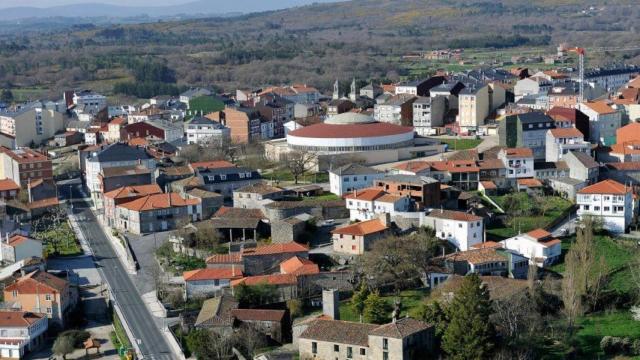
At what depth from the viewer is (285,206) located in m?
28.1

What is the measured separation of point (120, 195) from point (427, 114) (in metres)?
16.2

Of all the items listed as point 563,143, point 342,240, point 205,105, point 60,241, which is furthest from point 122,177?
point 205,105

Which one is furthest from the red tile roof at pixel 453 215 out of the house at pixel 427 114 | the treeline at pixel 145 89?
the treeline at pixel 145 89

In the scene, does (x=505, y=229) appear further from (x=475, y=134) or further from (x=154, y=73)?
(x=154, y=73)

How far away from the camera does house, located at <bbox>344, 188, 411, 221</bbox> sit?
27.0 meters

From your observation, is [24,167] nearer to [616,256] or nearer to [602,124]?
[602,124]

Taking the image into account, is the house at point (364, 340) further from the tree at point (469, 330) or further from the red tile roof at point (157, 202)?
the red tile roof at point (157, 202)

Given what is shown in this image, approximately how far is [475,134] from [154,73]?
38518 mm

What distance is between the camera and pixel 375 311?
20.8 m

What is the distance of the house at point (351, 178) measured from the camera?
3036 centimetres

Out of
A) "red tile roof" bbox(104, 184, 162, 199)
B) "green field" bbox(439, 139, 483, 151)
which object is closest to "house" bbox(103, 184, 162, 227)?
"red tile roof" bbox(104, 184, 162, 199)

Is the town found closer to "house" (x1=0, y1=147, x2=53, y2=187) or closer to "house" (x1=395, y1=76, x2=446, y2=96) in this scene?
"house" (x1=0, y1=147, x2=53, y2=187)

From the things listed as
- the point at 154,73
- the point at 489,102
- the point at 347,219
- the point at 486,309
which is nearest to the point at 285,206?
the point at 347,219

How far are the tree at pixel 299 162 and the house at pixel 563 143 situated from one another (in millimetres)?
7390
